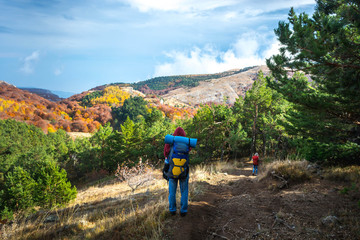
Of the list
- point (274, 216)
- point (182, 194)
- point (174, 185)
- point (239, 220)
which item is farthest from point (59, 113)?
point (274, 216)

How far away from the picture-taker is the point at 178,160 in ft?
13.0

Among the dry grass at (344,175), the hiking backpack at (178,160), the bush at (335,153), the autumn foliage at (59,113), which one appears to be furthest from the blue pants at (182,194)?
the autumn foliage at (59,113)

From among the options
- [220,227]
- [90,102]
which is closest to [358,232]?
[220,227]

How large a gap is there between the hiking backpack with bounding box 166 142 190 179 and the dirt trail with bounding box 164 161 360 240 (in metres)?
0.97

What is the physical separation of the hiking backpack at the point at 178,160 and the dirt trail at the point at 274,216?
38.2 inches

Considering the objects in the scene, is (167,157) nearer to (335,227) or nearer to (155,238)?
(155,238)

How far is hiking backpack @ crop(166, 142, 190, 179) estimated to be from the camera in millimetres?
3949

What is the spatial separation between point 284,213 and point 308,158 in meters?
6.26

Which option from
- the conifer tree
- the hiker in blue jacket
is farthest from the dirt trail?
the conifer tree

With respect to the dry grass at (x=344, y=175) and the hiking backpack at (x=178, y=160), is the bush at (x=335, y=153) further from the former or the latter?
the hiking backpack at (x=178, y=160)

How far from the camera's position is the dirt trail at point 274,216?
11.5 ft

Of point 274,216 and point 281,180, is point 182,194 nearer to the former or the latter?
point 274,216

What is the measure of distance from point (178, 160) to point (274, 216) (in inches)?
101

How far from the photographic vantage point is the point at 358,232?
3.27 meters
